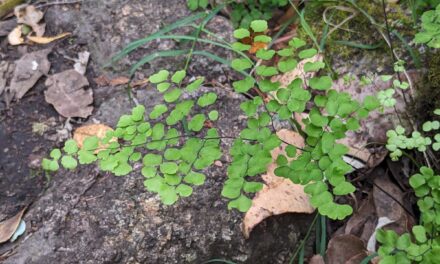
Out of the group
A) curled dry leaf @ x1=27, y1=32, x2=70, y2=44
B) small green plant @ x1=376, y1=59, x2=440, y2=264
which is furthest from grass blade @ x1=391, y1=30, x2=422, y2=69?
curled dry leaf @ x1=27, y1=32, x2=70, y2=44

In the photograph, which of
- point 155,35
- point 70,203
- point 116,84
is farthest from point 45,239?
point 155,35

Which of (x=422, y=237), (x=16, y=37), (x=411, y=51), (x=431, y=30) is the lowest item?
(x=16, y=37)

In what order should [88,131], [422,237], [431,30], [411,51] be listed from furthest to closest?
[88,131] → [411,51] → [431,30] → [422,237]

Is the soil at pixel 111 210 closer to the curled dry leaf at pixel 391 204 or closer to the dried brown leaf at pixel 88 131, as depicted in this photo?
the dried brown leaf at pixel 88 131

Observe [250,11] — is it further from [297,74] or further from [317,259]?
[317,259]

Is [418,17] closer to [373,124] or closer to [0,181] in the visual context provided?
[373,124]

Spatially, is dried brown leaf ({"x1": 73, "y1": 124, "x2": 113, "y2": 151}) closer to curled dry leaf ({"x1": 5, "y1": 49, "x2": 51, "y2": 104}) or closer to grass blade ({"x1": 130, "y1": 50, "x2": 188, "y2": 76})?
grass blade ({"x1": 130, "y1": 50, "x2": 188, "y2": 76})

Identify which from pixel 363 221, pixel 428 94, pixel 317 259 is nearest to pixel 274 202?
pixel 317 259
